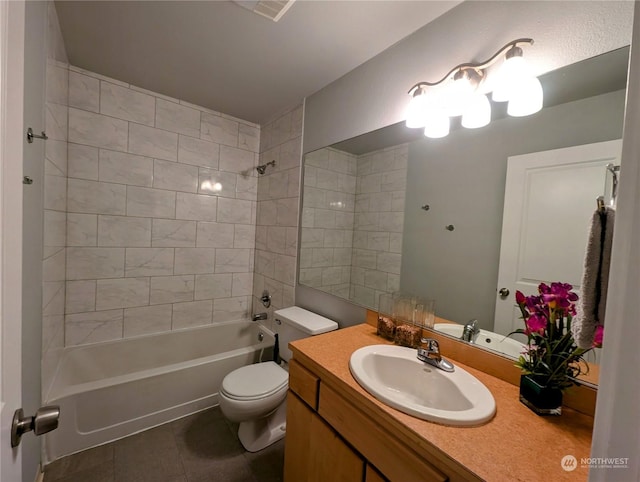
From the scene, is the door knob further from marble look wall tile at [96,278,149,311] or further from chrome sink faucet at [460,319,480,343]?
marble look wall tile at [96,278,149,311]

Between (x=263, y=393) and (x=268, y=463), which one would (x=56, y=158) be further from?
(x=268, y=463)

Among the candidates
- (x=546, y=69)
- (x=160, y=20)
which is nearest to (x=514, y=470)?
(x=546, y=69)

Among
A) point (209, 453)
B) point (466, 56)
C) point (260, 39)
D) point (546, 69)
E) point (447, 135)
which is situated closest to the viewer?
point (546, 69)

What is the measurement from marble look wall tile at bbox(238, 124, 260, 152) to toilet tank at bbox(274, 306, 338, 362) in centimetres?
166

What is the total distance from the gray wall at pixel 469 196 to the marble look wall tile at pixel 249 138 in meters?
1.74

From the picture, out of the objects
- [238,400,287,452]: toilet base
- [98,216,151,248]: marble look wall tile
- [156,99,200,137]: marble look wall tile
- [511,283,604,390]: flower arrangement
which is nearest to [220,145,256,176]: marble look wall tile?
[156,99,200,137]: marble look wall tile

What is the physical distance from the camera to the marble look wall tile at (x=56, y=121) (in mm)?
1303

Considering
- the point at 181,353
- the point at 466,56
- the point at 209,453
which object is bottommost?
the point at 209,453

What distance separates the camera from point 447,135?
1.30m

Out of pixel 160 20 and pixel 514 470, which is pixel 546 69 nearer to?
pixel 514 470

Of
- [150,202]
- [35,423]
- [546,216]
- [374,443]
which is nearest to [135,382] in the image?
[150,202]

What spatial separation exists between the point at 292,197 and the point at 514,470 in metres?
1.97

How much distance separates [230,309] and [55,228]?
4.90ft

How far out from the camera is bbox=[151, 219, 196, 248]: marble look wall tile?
2.20 metres
